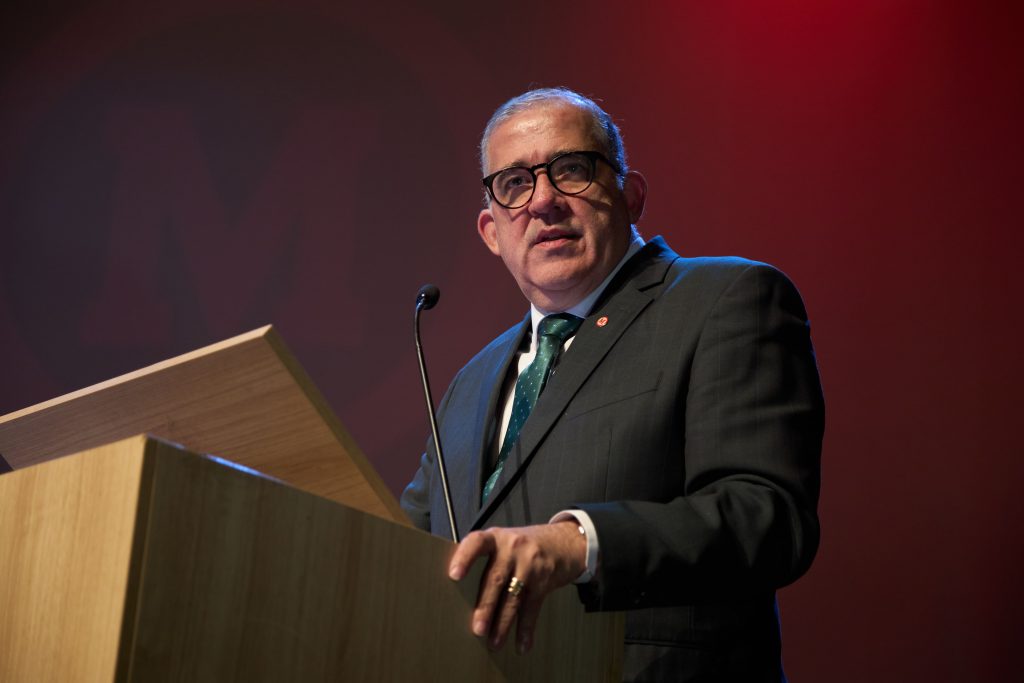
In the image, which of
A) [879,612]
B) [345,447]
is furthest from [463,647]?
[879,612]

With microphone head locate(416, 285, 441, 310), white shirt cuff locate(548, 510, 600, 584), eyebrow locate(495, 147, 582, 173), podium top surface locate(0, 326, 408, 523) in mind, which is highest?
eyebrow locate(495, 147, 582, 173)

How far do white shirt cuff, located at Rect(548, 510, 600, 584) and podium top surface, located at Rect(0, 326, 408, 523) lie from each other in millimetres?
219

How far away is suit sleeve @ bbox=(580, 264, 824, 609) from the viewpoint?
1403 mm

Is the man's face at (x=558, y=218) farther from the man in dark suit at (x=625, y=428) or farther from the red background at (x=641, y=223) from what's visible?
Answer: the red background at (x=641, y=223)

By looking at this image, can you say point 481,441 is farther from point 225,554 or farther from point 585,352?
point 225,554

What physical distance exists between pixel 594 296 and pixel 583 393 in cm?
37

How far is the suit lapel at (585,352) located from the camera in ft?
6.40

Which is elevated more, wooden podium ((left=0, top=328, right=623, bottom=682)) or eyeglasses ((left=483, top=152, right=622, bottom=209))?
eyeglasses ((left=483, top=152, right=622, bottom=209))

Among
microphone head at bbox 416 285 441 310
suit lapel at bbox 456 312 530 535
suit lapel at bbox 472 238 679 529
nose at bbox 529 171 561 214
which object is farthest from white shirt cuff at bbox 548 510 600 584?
nose at bbox 529 171 561 214

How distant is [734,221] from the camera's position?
321 cm

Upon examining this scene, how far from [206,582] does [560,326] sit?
1.39m

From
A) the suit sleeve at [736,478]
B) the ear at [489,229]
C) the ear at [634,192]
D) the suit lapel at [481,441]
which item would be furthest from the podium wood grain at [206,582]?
the ear at [489,229]

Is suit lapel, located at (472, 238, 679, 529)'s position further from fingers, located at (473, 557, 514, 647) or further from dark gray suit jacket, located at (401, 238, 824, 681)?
fingers, located at (473, 557, 514, 647)

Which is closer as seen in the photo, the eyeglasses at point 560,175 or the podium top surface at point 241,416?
the podium top surface at point 241,416
